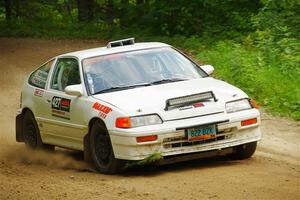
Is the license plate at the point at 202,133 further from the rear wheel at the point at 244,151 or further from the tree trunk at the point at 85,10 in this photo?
the tree trunk at the point at 85,10

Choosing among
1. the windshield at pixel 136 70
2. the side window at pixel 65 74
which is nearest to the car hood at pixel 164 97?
the windshield at pixel 136 70

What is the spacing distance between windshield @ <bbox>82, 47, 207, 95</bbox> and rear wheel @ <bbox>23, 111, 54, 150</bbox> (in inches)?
64.3

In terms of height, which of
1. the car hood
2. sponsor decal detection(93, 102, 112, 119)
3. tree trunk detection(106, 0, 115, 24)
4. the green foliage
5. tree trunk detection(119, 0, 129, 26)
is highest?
the car hood

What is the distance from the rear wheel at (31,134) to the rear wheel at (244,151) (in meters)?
3.11

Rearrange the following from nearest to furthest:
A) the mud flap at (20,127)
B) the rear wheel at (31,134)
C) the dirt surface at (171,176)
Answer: the dirt surface at (171,176), the rear wheel at (31,134), the mud flap at (20,127)

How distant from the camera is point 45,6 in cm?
4538

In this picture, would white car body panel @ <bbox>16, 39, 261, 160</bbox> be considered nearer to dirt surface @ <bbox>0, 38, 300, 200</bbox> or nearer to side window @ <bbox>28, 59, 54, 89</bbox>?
dirt surface @ <bbox>0, 38, 300, 200</bbox>

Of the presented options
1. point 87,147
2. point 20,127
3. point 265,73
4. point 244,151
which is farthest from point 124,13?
point 244,151

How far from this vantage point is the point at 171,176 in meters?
9.16

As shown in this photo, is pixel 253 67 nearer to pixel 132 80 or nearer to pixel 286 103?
pixel 286 103

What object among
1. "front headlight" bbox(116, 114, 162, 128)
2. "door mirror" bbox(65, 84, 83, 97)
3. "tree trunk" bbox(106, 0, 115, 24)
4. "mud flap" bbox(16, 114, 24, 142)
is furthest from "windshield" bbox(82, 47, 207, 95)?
"tree trunk" bbox(106, 0, 115, 24)

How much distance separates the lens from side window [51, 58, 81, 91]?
11.0 metres

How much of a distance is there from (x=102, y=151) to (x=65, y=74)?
6.35 feet

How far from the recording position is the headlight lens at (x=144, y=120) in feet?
30.5
